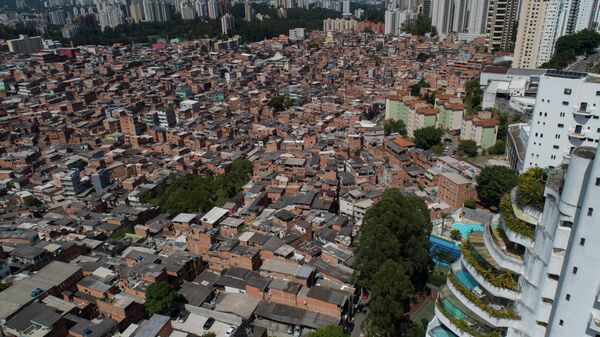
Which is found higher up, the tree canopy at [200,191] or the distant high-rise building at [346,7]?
the distant high-rise building at [346,7]

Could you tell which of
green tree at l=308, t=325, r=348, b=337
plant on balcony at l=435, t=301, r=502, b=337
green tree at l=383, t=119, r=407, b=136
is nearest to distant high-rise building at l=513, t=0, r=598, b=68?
green tree at l=383, t=119, r=407, b=136

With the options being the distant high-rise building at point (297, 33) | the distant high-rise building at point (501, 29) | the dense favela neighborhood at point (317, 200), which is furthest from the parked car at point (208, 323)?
the distant high-rise building at point (297, 33)

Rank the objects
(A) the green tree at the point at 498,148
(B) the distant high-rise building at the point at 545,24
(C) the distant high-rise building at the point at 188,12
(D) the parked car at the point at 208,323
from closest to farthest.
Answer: (D) the parked car at the point at 208,323, (A) the green tree at the point at 498,148, (B) the distant high-rise building at the point at 545,24, (C) the distant high-rise building at the point at 188,12

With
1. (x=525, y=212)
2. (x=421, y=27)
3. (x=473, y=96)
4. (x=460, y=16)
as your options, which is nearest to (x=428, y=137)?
(x=473, y=96)

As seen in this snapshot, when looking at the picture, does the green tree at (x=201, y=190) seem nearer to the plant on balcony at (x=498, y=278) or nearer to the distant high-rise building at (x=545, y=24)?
the plant on balcony at (x=498, y=278)

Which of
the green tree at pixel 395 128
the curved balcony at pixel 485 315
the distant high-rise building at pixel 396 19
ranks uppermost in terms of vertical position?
the distant high-rise building at pixel 396 19

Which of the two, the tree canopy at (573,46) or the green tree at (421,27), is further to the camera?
the green tree at (421,27)

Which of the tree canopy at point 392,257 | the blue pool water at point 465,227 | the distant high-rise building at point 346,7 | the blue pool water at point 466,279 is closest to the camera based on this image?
the blue pool water at point 466,279

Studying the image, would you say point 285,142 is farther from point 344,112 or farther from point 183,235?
point 183,235

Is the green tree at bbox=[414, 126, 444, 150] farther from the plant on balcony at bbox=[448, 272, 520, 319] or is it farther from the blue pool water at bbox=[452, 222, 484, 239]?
the plant on balcony at bbox=[448, 272, 520, 319]
